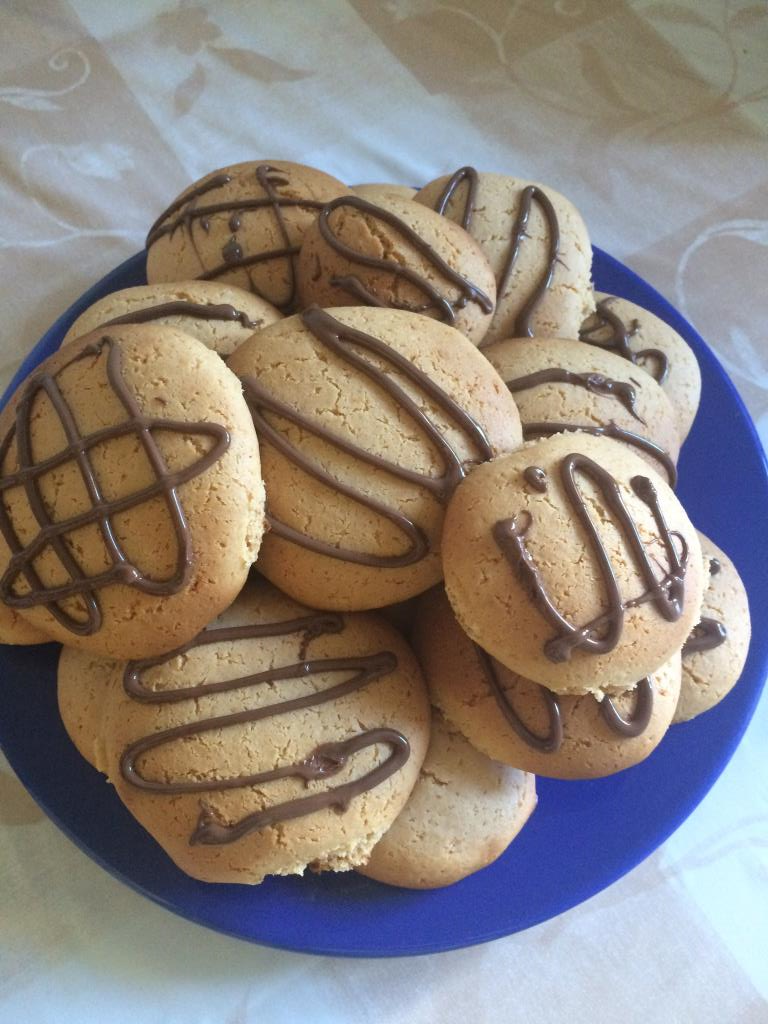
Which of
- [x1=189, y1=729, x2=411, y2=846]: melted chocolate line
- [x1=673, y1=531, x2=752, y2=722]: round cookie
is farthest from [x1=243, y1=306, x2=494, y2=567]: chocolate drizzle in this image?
[x1=673, y1=531, x2=752, y2=722]: round cookie

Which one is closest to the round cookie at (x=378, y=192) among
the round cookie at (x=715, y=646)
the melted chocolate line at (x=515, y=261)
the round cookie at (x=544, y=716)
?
the melted chocolate line at (x=515, y=261)

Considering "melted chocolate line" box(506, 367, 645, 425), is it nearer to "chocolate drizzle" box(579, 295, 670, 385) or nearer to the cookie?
"chocolate drizzle" box(579, 295, 670, 385)

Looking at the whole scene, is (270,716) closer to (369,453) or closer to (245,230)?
(369,453)

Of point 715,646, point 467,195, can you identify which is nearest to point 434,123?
point 467,195

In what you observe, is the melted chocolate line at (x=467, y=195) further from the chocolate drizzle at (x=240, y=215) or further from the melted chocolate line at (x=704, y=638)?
the melted chocolate line at (x=704, y=638)

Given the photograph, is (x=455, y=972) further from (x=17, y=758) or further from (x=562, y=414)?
(x=562, y=414)

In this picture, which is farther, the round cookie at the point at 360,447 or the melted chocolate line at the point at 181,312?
the melted chocolate line at the point at 181,312
